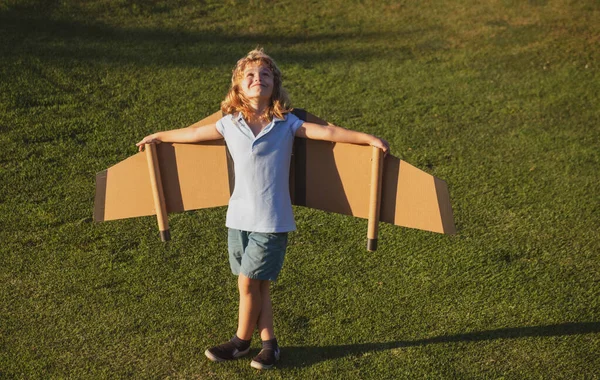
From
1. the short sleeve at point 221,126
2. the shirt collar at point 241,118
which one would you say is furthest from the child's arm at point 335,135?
the short sleeve at point 221,126

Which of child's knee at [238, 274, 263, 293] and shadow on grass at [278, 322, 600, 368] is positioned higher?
child's knee at [238, 274, 263, 293]

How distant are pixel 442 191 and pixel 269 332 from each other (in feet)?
4.28

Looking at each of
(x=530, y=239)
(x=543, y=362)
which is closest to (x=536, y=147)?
(x=530, y=239)

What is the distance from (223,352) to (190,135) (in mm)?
1292

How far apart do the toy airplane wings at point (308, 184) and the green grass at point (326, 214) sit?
799 mm

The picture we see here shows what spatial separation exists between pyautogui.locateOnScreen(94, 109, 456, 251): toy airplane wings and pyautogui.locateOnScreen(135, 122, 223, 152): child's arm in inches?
2.2

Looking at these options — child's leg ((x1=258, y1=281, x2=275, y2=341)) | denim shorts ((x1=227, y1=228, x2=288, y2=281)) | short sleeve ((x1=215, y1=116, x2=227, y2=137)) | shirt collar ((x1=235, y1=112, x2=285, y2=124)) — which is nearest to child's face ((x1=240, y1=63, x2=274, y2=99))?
shirt collar ((x1=235, y1=112, x2=285, y2=124))

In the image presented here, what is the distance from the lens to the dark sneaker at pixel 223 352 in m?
4.94

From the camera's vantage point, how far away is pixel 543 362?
5.07 metres

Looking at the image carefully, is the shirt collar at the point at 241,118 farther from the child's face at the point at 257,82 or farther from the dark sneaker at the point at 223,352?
the dark sneaker at the point at 223,352

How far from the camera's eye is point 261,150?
452 cm

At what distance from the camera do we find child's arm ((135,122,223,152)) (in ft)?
15.5

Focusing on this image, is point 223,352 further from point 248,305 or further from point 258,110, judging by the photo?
point 258,110

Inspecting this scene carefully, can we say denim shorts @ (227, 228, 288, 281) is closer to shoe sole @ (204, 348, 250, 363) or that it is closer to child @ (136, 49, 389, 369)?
child @ (136, 49, 389, 369)
